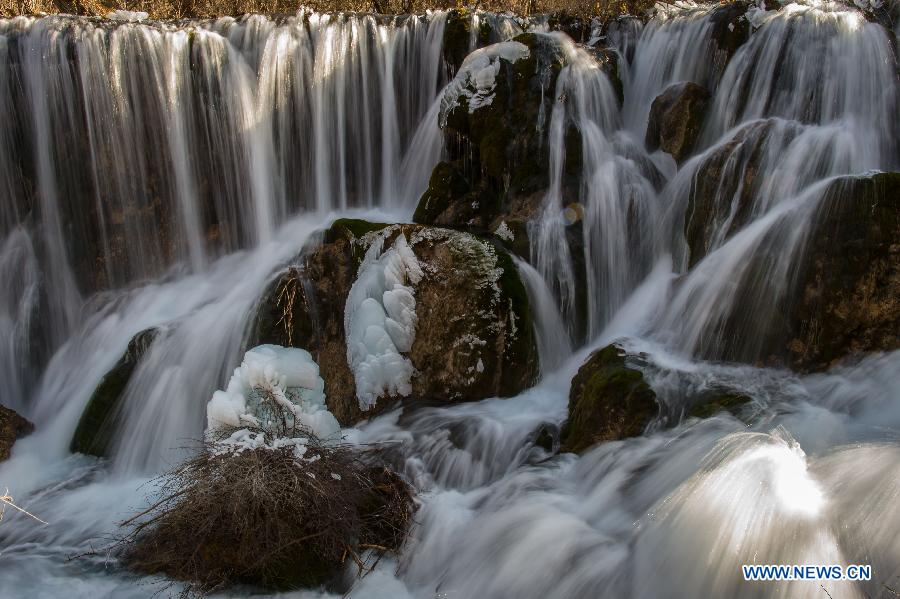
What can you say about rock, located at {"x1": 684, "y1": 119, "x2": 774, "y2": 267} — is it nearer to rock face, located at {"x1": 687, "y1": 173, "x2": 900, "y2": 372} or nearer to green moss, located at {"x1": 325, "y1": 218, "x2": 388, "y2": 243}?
rock face, located at {"x1": 687, "y1": 173, "x2": 900, "y2": 372}

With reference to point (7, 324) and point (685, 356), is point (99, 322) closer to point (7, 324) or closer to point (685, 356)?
point (7, 324)

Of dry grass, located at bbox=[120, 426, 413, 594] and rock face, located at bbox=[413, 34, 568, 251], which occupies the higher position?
rock face, located at bbox=[413, 34, 568, 251]

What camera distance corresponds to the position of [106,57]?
8.98 m

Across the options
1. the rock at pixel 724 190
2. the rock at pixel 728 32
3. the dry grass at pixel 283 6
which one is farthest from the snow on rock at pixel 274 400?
the dry grass at pixel 283 6

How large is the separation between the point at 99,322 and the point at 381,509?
18.3ft

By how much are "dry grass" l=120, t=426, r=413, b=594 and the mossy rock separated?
7.35 feet

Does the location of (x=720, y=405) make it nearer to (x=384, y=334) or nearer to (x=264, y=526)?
(x=384, y=334)

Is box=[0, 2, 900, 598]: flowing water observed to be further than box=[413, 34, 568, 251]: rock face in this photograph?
No

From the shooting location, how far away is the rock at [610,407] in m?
5.27

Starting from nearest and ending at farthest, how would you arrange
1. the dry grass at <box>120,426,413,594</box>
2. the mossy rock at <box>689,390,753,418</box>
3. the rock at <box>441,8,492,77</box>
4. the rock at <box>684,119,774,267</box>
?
the dry grass at <box>120,426,413,594</box> < the mossy rock at <box>689,390,753,418</box> < the rock at <box>684,119,774,267</box> < the rock at <box>441,8,492,77</box>

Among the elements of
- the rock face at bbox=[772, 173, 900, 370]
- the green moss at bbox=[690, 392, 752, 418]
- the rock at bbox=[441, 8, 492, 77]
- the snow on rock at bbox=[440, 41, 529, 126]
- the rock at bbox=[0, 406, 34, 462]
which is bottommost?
the rock at bbox=[0, 406, 34, 462]

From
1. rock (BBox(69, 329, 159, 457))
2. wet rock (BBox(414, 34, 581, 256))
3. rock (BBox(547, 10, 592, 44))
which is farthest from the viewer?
rock (BBox(547, 10, 592, 44))

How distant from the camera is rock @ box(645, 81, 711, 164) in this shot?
795 centimetres

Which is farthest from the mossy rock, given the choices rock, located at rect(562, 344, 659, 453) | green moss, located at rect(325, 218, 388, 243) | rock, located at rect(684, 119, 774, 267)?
green moss, located at rect(325, 218, 388, 243)
